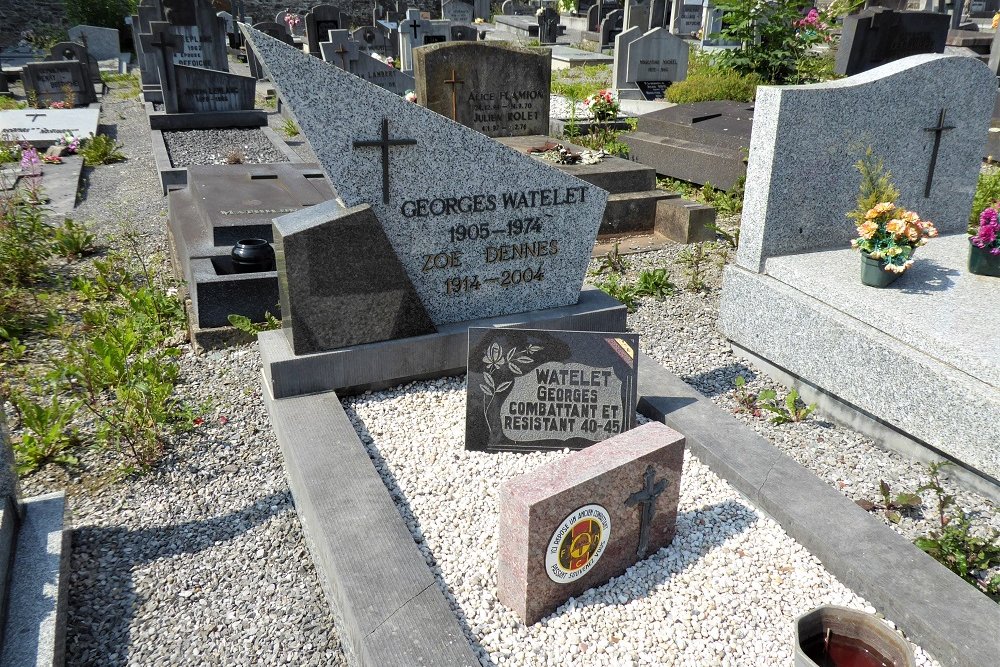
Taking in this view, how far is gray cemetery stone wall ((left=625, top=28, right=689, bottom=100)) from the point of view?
14.0 metres

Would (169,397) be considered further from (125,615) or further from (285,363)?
(125,615)

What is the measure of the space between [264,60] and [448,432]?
1937mm

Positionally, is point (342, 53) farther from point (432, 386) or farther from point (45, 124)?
point (432, 386)

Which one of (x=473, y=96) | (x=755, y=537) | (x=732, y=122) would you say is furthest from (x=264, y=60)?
(x=732, y=122)

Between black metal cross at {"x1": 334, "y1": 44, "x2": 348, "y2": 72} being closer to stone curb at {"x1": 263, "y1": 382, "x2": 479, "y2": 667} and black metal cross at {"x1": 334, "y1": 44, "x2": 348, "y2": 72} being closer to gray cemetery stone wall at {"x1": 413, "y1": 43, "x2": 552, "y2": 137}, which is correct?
gray cemetery stone wall at {"x1": 413, "y1": 43, "x2": 552, "y2": 137}

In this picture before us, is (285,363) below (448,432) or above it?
above

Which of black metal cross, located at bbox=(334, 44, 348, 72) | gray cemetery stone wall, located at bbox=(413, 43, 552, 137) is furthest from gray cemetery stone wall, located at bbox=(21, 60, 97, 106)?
gray cemetery stone wall, located at bbox=(413, 43, 552, 137)

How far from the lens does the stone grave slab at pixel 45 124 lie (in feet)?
35.9

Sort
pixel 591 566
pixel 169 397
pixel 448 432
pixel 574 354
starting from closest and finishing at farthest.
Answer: pixel 591 566 → pixel 574 354 → pixel 448 432 → pixel 169 397

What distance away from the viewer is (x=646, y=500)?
9.09ft

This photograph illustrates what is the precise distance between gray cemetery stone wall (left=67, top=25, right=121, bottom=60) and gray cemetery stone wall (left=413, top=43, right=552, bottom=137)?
664 inches

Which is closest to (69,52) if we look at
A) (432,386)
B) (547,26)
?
(547,26)

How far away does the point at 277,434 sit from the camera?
391 cm

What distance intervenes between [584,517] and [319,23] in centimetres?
1746
